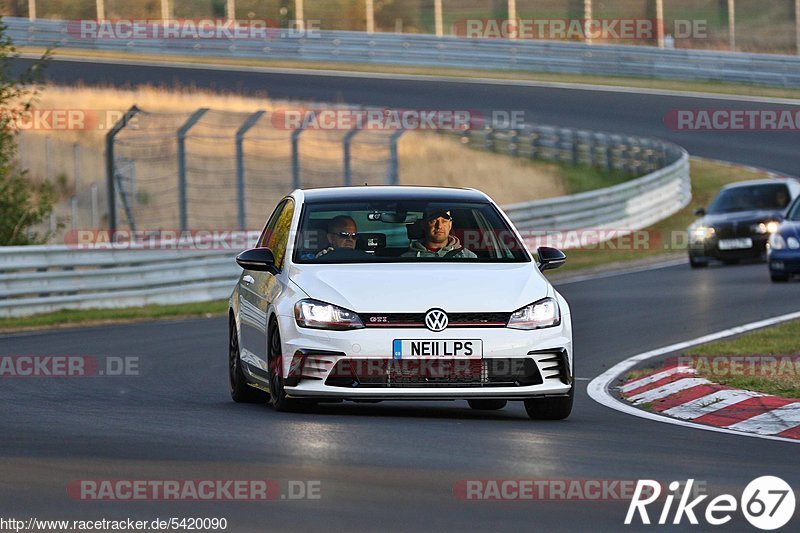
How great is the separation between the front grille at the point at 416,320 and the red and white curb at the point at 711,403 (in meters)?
1.71

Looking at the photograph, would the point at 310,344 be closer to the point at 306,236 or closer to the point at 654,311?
the point at 306,236

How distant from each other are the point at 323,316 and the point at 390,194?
151cm

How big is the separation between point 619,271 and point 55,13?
111 feet

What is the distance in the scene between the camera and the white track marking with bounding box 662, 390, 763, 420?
37.2ft

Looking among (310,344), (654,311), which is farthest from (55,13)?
(310,344)

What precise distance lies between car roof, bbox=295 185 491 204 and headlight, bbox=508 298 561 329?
134cm

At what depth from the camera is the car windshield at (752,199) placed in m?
27.0

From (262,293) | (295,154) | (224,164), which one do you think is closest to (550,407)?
(262,293)
